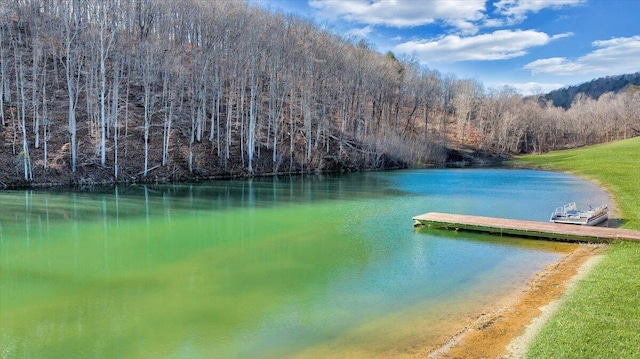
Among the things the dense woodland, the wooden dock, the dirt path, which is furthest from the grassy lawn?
the dense woodland

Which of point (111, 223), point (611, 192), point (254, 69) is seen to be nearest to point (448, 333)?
point (111, 223)

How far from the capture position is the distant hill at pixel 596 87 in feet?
562

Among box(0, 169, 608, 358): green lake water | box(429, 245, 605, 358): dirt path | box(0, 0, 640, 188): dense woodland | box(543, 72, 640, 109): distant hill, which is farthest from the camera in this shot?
box(543, 72, 640, 109): distant hill

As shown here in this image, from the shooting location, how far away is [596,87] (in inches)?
7279

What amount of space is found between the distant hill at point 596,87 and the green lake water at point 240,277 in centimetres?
17269

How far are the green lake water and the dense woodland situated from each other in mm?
11976

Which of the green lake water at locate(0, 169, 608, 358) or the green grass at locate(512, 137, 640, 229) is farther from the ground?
the green grass at locate(512, 137, 640, 229)

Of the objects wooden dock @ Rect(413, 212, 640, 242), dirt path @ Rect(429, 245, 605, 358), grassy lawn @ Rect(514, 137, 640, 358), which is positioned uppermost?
wooden dock @ Rect(413, 212, 640, 242)

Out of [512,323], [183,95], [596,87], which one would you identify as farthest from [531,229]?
[596,87]

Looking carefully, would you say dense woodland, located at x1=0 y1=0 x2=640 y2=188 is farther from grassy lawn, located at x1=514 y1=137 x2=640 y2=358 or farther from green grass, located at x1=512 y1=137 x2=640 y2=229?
grassy lawn, located at x1=514 y1=137 x2=640 y2=358

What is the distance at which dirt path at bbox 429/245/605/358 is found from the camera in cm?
765

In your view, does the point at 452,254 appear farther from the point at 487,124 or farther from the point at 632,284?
the point at 487,124

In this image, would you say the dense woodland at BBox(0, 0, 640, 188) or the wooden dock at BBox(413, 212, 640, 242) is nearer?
the wooden dock at BBox(413, 212, 640, 242)

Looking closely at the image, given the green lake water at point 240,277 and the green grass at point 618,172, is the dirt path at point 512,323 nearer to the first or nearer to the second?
the green lake water at point 240,277
